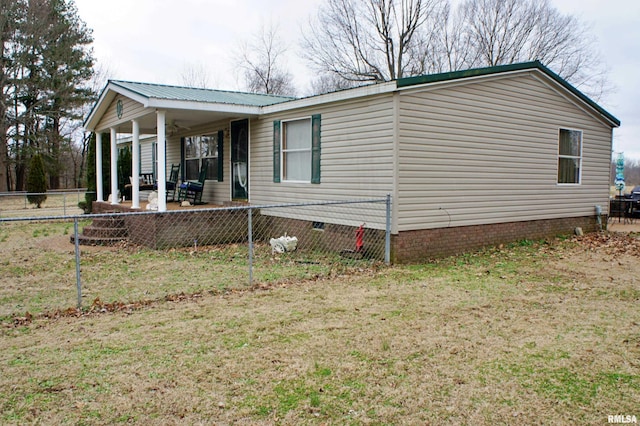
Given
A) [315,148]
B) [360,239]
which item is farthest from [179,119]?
[360,239]

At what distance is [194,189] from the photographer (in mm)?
12148

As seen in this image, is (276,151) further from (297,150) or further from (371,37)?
(371,37)

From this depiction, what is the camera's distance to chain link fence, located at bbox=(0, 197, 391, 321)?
19.7ft

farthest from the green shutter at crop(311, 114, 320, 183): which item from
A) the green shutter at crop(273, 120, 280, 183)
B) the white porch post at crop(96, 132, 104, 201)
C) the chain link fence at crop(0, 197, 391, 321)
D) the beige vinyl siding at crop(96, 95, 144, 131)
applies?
the white porch post at crop(96, 132, 104, 201)

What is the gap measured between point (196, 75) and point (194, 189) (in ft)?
85.3

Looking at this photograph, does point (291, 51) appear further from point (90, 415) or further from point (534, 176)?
point (90, 415)

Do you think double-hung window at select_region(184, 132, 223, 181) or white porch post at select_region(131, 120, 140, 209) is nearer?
white porch post at select_region(131, 120, 140, 209)

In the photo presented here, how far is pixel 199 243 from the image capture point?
10.2 metres

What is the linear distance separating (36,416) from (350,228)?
6.20 meters

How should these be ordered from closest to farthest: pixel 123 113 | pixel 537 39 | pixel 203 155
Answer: pixel 123 113 → pixel 203 155 → pixel 537 39

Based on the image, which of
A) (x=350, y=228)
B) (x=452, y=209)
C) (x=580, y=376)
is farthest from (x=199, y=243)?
(x=580, y=376)

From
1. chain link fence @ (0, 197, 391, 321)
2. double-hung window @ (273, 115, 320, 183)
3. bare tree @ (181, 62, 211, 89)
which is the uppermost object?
bare tree @ (181, 62, 211, 89)

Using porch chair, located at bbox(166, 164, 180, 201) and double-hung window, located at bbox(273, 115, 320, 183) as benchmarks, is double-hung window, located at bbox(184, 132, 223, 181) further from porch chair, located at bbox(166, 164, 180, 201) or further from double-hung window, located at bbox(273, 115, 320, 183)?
double-hung window, located at bbox(273, 115, 320, 183)

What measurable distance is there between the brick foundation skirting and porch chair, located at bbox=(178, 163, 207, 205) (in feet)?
20.1
